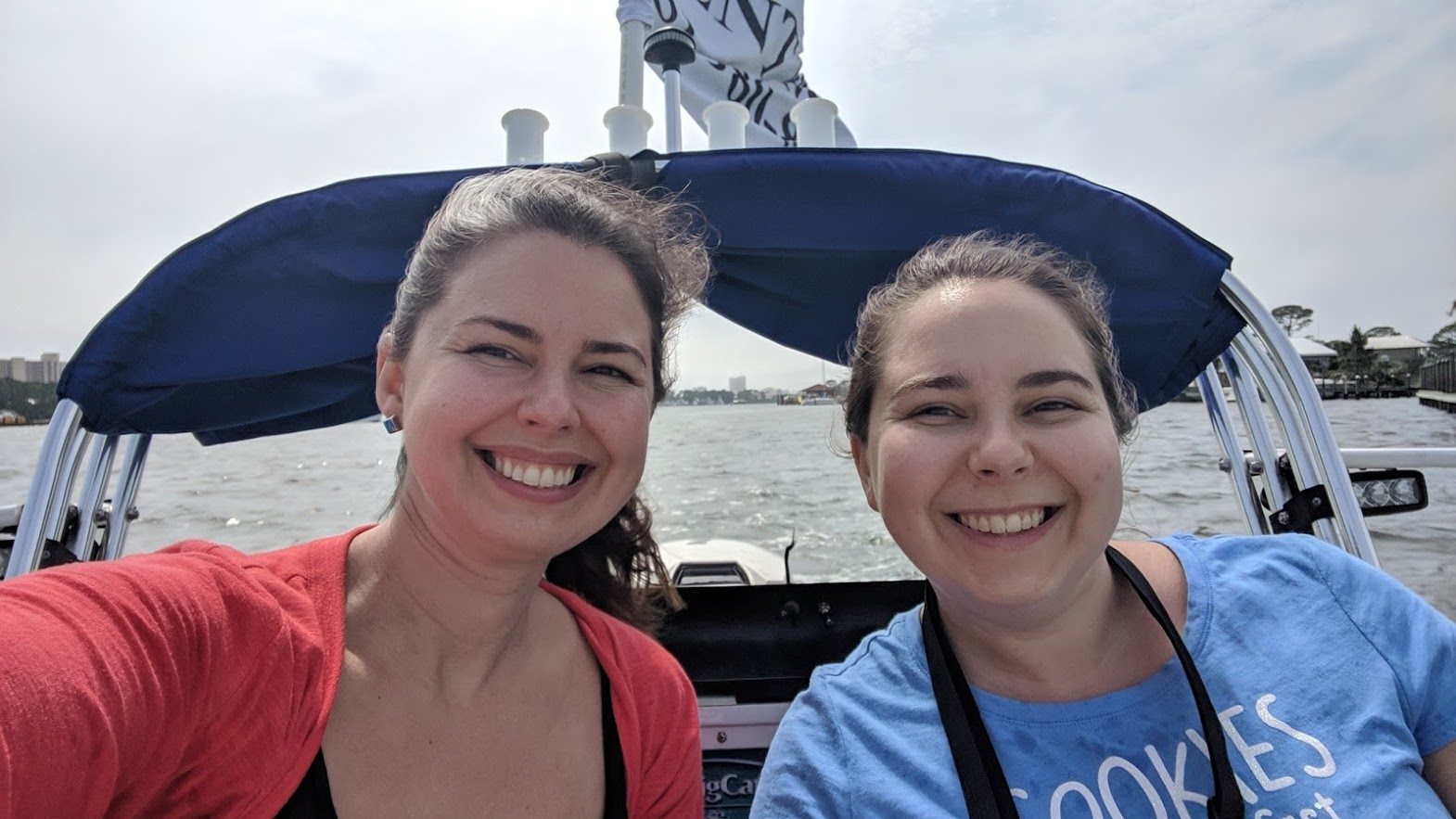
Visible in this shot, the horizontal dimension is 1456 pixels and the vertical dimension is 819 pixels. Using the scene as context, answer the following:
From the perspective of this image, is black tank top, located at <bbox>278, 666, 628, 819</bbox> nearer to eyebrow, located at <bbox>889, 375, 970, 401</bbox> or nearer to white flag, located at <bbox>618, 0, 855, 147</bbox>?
eyebrow, located at <bbox>889, 375, 970, 401</bbox>

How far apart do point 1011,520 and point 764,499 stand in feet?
34.0

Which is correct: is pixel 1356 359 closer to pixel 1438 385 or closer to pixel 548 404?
pixel 1438 385

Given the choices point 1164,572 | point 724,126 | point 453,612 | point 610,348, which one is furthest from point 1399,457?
point 453,612

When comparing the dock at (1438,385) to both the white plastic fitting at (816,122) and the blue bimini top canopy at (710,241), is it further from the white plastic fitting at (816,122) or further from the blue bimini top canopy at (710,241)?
the white plastic fitting at (816,122)

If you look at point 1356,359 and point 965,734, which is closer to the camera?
point 965,734

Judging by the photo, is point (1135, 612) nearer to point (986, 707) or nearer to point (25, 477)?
point (986, 707)

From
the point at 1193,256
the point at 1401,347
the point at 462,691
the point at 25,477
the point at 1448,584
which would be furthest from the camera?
the point at 1401,347

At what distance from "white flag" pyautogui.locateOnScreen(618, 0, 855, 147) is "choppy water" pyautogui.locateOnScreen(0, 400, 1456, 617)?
1.53 meters

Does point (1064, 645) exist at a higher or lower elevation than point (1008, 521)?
lower

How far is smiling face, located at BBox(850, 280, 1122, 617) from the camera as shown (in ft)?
4.33

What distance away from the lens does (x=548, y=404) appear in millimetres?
1258

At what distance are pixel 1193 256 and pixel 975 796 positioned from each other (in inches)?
58.5

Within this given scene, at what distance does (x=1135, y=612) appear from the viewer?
4.92 feet

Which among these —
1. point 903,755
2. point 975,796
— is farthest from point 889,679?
point 975,796
